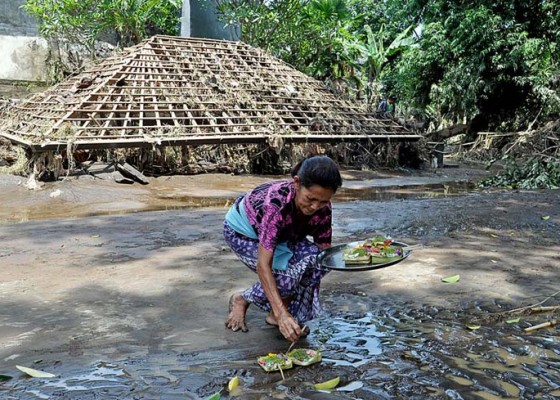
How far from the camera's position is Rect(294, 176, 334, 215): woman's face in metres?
2.41

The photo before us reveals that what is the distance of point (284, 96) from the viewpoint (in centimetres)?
1298

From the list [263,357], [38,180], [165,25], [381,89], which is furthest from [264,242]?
[381,89]

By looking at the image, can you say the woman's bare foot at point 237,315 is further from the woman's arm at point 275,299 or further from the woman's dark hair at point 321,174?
the woman's dark hair at point 321,174

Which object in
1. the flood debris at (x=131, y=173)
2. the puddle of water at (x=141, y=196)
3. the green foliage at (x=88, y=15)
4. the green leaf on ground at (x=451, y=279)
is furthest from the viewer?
the green foliage at (x=88, y=15)

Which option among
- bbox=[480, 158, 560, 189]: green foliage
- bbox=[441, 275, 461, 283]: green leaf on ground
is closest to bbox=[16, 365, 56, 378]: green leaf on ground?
bbox=[441, 275, 461, 283]: green leaf on ground

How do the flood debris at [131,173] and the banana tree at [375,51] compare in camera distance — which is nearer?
the flood debris at [131,173]

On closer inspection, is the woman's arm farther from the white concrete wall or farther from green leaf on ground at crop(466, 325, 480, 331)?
the white concrete wall

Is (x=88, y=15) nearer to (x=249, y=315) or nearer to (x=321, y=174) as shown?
(x=249, y=315)

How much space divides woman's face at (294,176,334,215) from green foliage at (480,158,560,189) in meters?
8.23

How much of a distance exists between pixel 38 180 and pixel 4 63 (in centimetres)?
745

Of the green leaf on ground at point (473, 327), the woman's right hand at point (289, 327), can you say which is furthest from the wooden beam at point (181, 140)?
the green leaf on ground at point (473, 327)

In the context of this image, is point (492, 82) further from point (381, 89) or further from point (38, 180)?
point (38, 180)

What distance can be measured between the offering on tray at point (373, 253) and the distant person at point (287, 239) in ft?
0.49

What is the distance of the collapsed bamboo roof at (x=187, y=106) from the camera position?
10.1 meters
